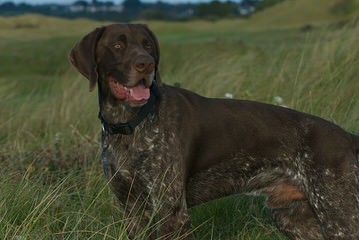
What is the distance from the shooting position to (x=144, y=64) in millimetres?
3564

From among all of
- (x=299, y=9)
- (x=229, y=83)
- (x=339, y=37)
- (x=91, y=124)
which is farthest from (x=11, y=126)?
(x=299, y=9)

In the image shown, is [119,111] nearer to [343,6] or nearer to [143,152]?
[143,152]

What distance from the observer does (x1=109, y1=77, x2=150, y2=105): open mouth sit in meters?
3.71

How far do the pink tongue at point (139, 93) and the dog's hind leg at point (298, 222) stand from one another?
139 cm

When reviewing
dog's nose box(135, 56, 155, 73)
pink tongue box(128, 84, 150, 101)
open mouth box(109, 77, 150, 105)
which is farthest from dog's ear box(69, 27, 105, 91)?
dog's nose box(135, 56, 155, 73)

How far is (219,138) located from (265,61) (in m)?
5.86

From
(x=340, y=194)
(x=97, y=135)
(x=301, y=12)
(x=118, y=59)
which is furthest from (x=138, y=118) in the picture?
(x=301, y=12)

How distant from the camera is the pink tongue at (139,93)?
12.2 ft

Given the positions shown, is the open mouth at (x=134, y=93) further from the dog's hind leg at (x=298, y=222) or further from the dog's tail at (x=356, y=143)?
the dog's tail at (x=356, y=143)

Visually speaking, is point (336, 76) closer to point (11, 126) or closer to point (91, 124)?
point (91, 124)

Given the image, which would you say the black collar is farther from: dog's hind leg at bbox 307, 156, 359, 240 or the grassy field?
dog's hind leg at bbox 307, 156, 359, 240

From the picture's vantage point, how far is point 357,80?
739 cm

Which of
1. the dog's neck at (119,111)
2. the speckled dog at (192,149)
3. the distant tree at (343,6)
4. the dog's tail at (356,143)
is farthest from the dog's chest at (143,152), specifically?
the distant tree at (343,6)

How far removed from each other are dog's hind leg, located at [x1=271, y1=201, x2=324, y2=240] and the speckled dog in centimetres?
8
